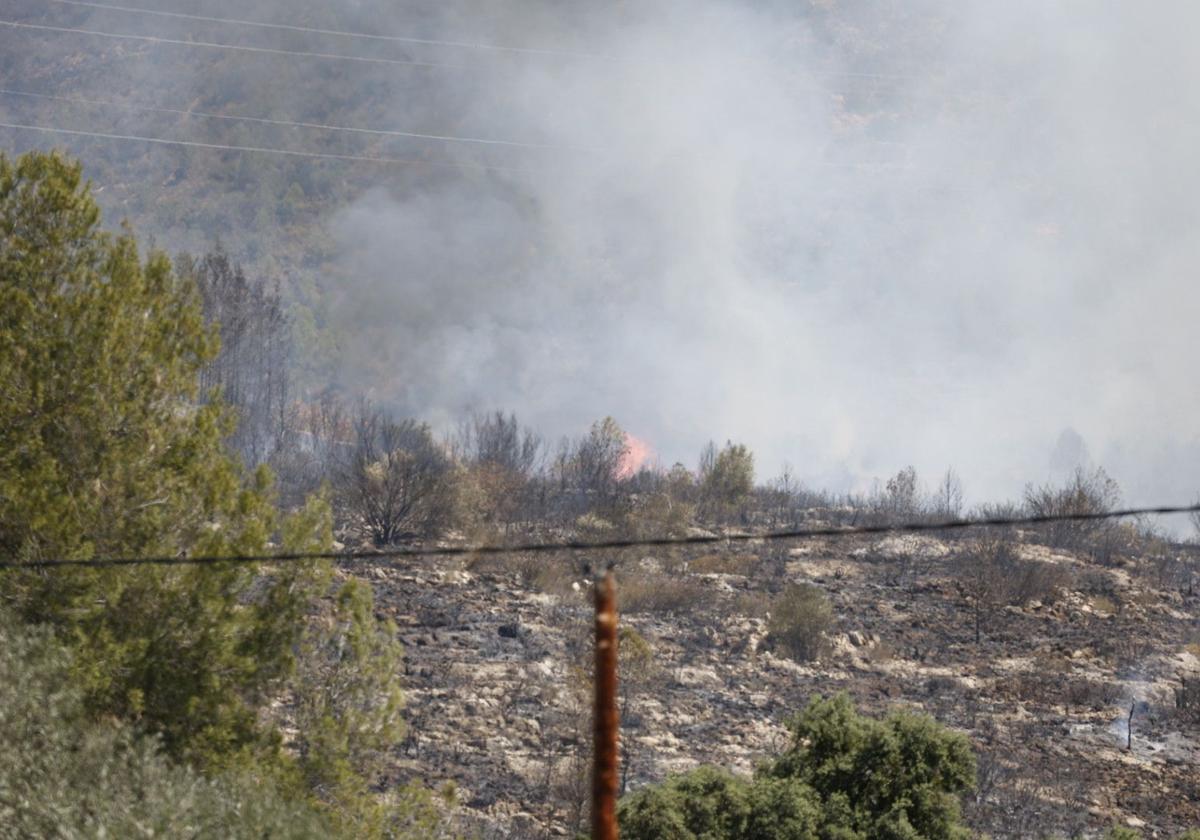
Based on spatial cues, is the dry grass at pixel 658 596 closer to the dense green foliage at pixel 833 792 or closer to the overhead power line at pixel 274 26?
the dense green foliage at pixel 833 792

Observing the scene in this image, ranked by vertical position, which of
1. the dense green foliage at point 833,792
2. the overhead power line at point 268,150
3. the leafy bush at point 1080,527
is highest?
the overhead power line at point 268,150

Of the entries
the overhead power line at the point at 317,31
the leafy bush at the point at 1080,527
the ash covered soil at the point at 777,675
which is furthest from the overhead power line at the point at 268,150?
the ash covered soil at the point at 777,675

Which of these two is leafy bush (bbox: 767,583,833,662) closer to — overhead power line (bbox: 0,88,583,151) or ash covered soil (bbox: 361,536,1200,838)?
ash covered soil (bbox: 361,536,1200,838)

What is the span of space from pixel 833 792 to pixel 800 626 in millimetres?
17901

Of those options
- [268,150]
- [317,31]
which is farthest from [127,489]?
[317,31]

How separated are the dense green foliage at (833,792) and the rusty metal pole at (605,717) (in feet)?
28.9

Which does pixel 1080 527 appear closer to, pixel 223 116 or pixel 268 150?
pixel 268 150

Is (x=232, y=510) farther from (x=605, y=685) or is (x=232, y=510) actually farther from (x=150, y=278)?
(x=605, y=685)

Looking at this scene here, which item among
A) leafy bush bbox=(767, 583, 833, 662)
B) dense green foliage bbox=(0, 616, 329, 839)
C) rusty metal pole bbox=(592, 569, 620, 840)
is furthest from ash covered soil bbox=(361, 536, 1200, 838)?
rusty metal pole bbox=(592, 569, 620, 840)

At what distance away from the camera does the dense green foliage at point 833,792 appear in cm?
1573

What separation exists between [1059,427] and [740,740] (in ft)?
314

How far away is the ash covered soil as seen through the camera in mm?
24047

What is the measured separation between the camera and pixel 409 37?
197000 millimetres

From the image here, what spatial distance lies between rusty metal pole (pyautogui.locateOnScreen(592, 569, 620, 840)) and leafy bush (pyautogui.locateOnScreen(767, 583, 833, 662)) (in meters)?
27.3
